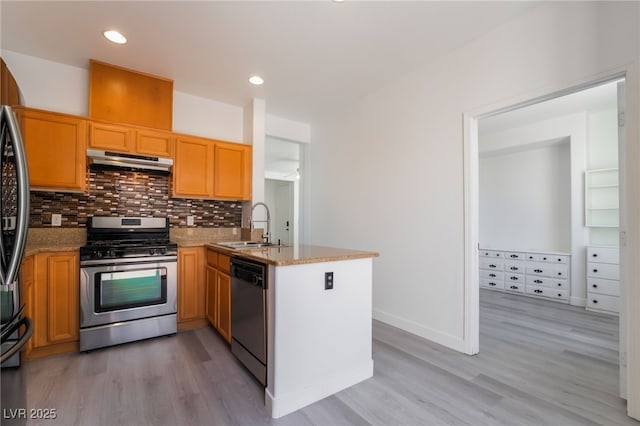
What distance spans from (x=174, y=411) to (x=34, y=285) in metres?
1.72

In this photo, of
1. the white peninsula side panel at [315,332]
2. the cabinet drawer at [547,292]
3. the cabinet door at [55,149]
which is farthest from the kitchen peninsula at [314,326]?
the cabinet drawer at [547,292]

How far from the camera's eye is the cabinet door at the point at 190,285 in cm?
312

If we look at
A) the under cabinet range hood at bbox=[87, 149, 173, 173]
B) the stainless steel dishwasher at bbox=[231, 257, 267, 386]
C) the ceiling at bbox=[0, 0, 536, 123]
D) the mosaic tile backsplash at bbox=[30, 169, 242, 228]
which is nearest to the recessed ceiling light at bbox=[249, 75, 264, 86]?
the ceiling at bbox=[0, 0, 536, 123]

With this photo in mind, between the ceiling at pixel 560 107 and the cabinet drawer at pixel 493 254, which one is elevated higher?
the ceiling at pixel 560 107

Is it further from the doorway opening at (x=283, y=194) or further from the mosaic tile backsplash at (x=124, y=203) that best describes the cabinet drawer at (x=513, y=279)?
the mosaic tile backsplash at (x=124, y=203)

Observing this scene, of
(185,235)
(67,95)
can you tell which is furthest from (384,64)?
(67,95)

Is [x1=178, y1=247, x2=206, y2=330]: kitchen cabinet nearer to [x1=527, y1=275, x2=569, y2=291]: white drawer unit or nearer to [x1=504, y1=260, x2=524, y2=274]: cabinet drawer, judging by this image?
[x1=504, y1=260, x2=524, y2=274]: cabinet drawer

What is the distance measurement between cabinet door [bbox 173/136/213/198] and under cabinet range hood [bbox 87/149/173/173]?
0.15 meters

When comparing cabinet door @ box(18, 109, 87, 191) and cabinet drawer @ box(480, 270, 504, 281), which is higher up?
cabinet door @ box(18, 109, 87, 191)

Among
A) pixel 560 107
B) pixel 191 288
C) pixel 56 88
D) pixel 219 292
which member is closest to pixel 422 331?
pixel 219 292

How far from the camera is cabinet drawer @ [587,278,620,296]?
3.76 meters

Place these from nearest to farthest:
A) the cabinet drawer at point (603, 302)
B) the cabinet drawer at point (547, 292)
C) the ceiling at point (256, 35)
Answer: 1. the ceiling at point (256, 35)
2. the cabinet drawer at point (603, 302)
3. the cabinet drawer at point (547, 292)

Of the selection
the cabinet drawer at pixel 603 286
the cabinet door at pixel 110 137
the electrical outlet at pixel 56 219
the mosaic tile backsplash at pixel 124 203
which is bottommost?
the cabinet drawer at pixel 603 286

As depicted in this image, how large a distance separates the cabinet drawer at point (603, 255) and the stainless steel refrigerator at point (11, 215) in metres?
5.55
